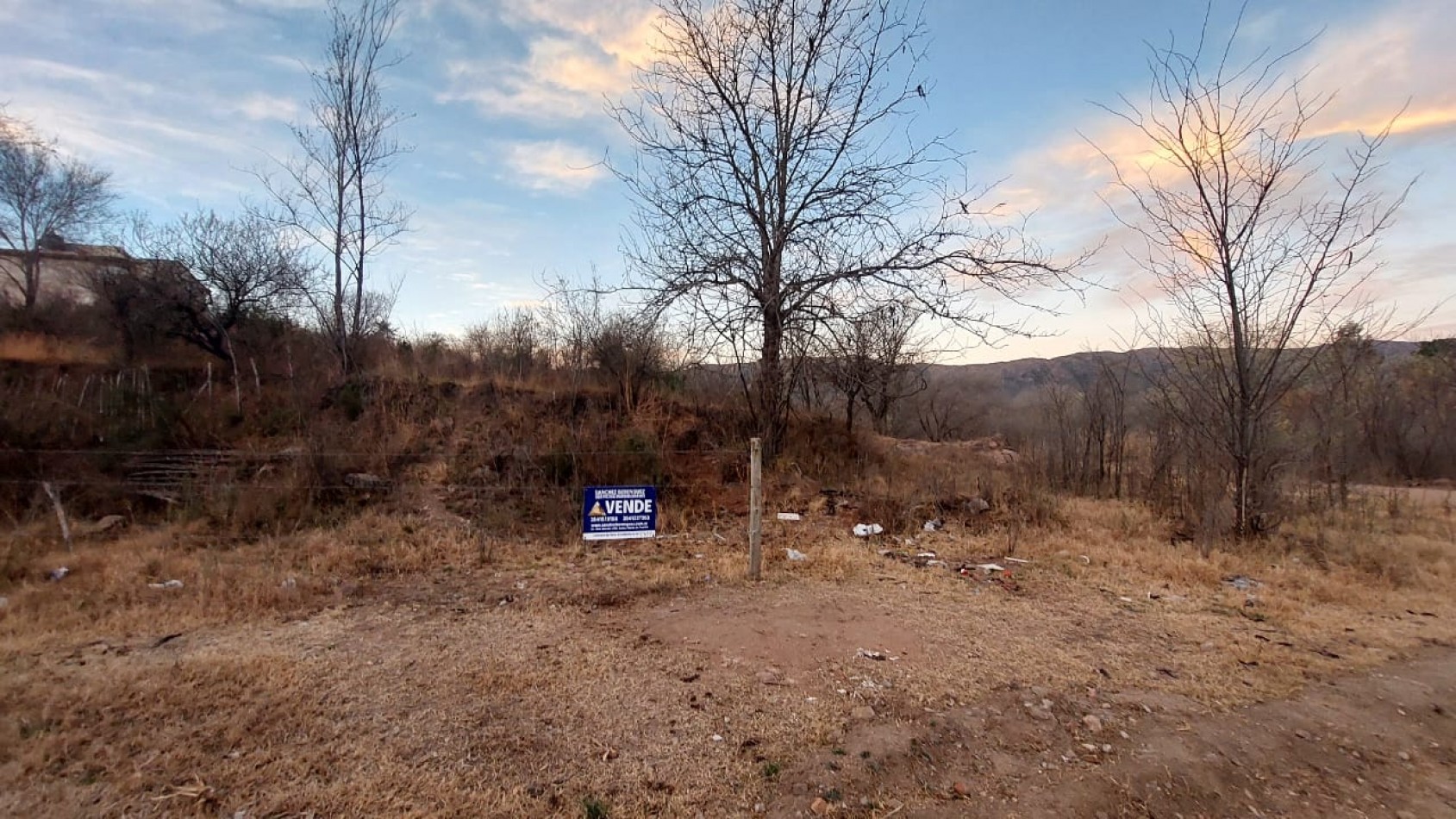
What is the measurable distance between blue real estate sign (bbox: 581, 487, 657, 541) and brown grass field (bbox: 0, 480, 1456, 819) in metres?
0.47

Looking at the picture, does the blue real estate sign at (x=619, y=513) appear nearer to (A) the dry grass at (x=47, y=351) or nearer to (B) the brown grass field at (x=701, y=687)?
(B) the brown grass field at (x=701, y=687)

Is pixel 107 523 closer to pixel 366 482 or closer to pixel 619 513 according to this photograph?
pixel 366 482

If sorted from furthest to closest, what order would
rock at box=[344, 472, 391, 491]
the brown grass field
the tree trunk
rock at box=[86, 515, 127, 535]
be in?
the tree trunk → rock at box=[344, 472, 391, 491] → rock at box=[86, 515, 127, 535] → the brown grass field

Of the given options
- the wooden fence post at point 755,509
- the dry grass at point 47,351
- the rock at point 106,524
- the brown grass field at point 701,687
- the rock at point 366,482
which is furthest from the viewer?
the dry grass at point 47,351

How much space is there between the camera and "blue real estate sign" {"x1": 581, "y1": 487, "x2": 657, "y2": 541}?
224 inches

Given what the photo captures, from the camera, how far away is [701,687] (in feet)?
11.8

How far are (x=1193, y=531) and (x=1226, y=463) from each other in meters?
0.99

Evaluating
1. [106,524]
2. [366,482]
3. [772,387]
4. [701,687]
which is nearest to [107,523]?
[106,524]

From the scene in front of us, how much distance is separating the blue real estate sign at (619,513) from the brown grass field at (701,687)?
0.47 metres

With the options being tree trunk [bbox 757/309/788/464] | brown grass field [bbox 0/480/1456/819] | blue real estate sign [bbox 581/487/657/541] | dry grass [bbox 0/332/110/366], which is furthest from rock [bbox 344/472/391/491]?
dry grass [bbox 0/332/110/366]

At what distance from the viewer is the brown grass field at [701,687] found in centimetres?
263

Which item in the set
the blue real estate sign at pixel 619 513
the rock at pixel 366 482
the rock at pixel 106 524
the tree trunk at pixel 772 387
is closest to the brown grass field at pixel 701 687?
the blue real estate sign at pixel 619 513

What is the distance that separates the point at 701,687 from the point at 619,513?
2.42 meters

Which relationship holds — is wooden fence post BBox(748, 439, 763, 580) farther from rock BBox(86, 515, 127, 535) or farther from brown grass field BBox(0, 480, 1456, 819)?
rock BBox(86, 515, 127, 535)
